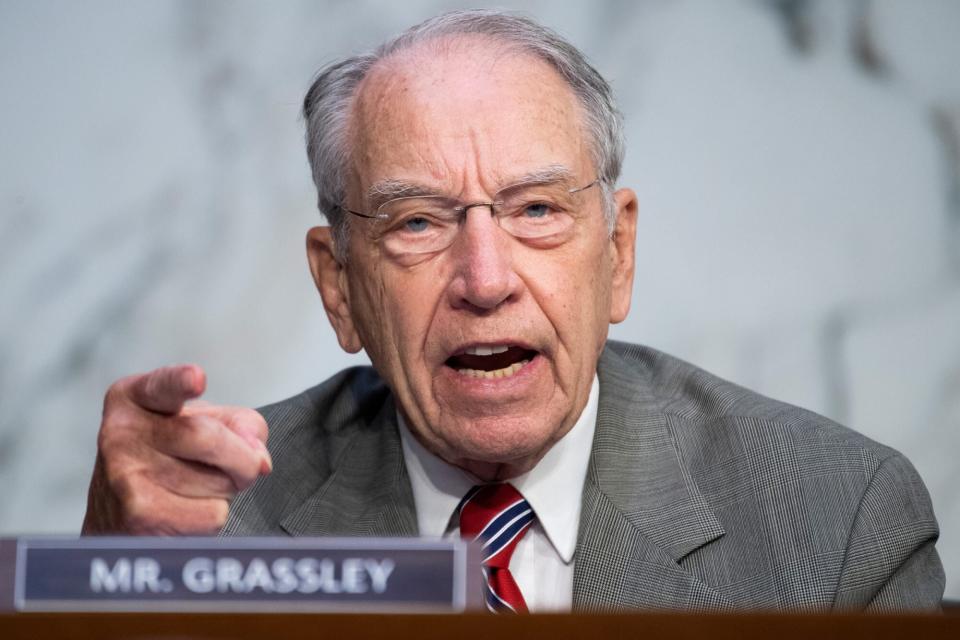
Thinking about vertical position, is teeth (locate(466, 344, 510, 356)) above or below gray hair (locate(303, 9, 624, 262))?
below

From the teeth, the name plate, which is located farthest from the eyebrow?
the name plate

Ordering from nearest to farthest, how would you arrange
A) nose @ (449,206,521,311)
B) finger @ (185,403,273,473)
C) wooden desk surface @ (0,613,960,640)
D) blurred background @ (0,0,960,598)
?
wooden desk surface @ (0,613,960,640), finger @ (185,403,273,473), nose @ (449,206,521,311), blurred background @ (0,0,960,598)

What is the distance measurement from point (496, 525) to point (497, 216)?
1.50ft

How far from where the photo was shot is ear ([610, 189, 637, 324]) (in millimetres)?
1991

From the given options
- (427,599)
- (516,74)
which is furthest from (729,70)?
(427,599)

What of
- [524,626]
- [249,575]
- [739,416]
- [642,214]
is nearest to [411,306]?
[739,416]

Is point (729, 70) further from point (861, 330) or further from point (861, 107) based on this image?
point (861, 330)

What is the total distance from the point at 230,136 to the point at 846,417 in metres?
1.29

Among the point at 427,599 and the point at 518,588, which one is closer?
the point at 427,599

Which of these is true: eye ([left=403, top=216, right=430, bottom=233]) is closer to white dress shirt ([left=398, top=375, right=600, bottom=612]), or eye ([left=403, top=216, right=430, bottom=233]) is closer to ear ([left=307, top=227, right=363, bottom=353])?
ear ([left=307, top=227, right=363, bottom=353])

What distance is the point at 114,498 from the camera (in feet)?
4.74

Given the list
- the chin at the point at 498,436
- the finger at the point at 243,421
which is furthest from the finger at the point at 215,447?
the chin at the point at 498,436

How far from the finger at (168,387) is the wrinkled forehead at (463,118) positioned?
569 mm

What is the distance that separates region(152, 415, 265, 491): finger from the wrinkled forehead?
0.57 m
